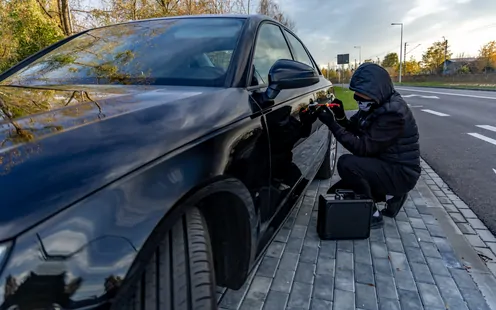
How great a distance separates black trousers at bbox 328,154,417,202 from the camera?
261 cm

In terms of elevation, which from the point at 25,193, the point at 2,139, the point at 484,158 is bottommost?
the point at 484,158

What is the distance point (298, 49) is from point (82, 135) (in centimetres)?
267

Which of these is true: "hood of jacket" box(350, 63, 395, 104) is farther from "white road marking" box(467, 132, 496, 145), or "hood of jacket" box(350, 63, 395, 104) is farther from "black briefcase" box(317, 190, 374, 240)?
"white road marking" box(467, 132, 496, 145)

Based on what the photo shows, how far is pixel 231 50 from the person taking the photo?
182 cm

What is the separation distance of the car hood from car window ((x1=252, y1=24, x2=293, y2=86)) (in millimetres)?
508

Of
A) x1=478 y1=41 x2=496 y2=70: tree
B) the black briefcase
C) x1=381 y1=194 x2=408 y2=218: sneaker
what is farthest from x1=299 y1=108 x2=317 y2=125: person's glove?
x1=478 y1=41 x2=496 y2=70: tree

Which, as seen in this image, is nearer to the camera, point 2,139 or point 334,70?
point 2,139

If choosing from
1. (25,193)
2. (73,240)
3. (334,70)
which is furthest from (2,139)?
(334,70)

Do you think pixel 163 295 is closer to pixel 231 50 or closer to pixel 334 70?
pixel 231 50

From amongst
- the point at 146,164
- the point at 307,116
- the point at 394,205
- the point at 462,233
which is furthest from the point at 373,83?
the point at 146,164

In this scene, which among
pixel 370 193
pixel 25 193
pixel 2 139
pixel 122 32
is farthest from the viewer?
pixel 370 193

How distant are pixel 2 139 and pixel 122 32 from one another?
1594 mm

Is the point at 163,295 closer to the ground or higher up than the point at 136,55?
closer to the ground

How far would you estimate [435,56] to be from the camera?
54188mm
